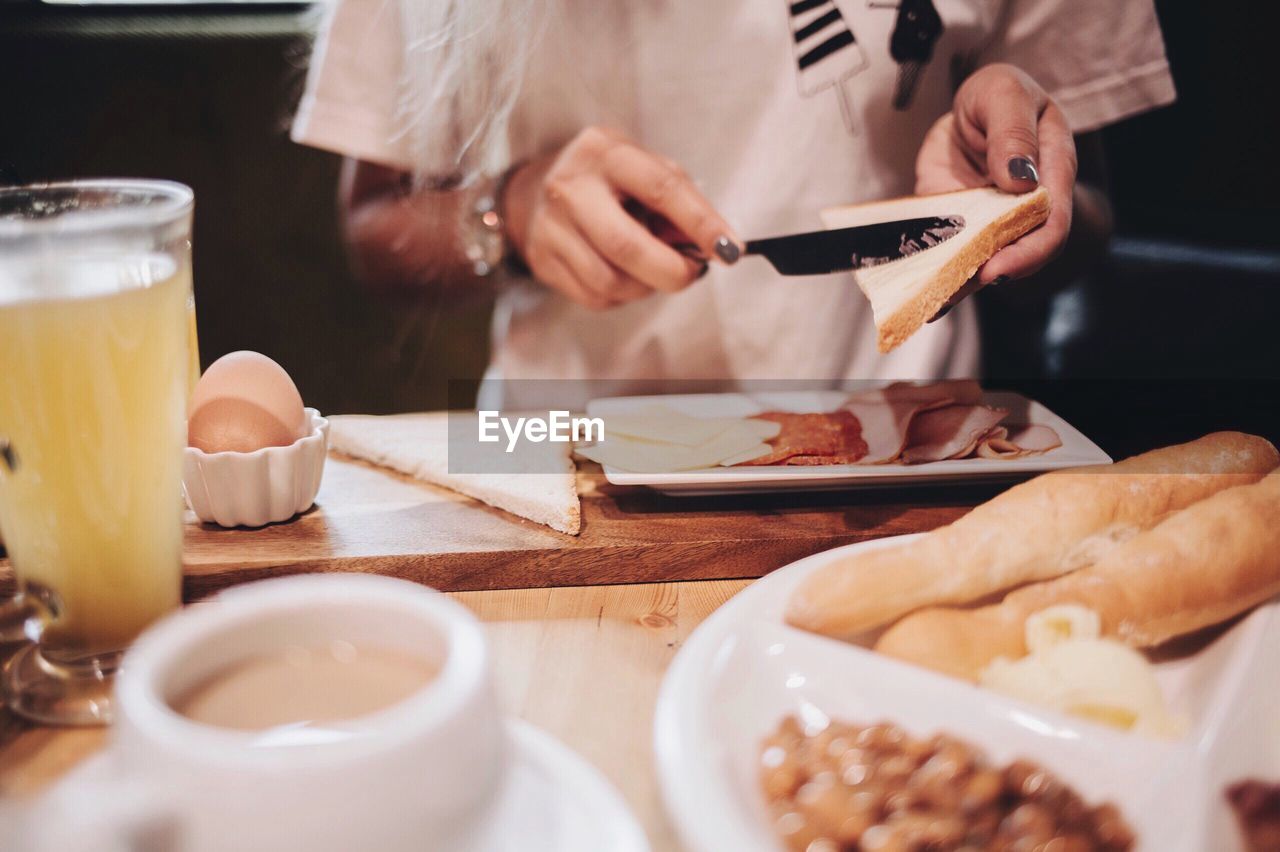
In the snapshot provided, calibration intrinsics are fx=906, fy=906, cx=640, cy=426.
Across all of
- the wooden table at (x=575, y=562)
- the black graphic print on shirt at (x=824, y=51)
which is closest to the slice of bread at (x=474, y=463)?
the wooden table at (x=575, y=562)

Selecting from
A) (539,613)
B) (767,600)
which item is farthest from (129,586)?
(767,600)

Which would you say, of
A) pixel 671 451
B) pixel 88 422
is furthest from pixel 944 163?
pixel 88 422

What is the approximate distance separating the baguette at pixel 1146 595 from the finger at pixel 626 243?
0.53 meters

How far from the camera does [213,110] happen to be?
57.4 inches

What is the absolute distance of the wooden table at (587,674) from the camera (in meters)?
0.45

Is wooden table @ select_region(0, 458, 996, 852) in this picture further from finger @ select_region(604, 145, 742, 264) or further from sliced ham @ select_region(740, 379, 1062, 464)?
finger @ select_region(604, 145, 742, 264)

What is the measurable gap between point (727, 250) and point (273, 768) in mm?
705

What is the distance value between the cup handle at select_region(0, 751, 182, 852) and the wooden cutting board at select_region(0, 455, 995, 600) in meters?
0.39

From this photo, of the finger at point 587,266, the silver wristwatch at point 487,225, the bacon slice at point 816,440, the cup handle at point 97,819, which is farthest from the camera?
the silver wristwatch at point 487,225

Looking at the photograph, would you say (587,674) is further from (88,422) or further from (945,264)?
(945,264)

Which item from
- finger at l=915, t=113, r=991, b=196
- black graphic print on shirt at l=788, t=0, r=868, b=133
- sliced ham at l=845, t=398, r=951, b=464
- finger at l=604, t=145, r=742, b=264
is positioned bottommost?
sliced ham at l=845, t=398, r=951, b=464

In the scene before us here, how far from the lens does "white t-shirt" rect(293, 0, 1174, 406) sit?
Result: 1.06 metres

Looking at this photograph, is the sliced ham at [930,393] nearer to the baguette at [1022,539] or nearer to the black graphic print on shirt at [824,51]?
the baguette at [1022,539]

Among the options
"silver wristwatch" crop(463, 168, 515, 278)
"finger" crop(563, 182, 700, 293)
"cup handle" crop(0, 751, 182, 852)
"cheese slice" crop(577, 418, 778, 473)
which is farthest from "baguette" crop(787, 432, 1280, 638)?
"silver wristwatch" crop(463, 168, 515, 278)
